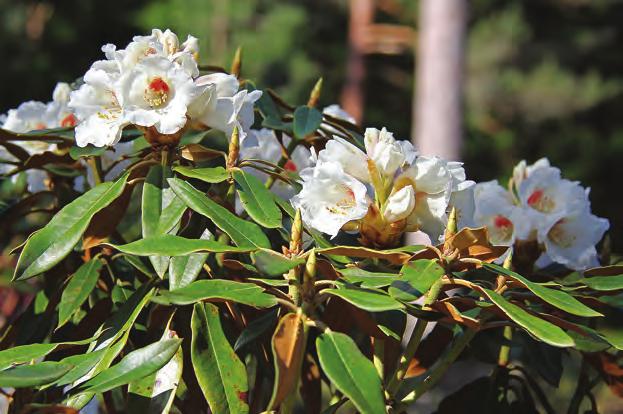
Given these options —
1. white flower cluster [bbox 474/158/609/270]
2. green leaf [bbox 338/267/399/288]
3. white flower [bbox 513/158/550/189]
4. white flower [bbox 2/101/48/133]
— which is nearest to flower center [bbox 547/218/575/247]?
white flower cluster [bbox 474/158/609/270]

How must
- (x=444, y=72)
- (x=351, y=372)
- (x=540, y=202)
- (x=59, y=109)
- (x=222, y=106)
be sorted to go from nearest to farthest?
1. (x=351, y=372)
2. (x=222, y=106)
3. (x=540, y=202)
4. (x=59, y=109)
5. (x=444, y=72)

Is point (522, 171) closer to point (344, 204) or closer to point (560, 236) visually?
point (560, 236)

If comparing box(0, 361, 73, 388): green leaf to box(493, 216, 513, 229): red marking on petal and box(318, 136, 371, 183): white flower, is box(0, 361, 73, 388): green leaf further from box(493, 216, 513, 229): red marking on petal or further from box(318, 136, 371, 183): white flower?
box(493, 216, 513, 229): red marking on petal

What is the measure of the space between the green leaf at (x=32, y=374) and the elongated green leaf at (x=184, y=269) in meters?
0.15

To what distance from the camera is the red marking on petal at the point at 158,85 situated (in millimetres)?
985

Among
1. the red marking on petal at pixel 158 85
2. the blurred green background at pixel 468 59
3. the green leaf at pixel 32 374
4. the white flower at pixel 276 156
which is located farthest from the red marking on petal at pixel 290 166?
the blurred green background at pixel 468 59

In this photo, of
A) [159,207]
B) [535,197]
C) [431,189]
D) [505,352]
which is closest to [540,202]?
[535,197]

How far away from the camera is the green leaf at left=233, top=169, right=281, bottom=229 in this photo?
0.94m

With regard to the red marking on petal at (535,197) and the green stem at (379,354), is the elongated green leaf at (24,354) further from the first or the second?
the red marking on petal at (535,197)

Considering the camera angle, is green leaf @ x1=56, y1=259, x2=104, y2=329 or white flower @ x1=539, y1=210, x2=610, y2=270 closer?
green leaf @ x1=56, y1=259, x2=104, y2=329

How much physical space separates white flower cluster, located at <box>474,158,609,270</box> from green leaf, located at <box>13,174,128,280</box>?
55 cm

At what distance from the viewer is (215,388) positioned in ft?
2.82

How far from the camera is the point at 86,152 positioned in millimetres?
1044

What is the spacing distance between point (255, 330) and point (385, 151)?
25 cm
